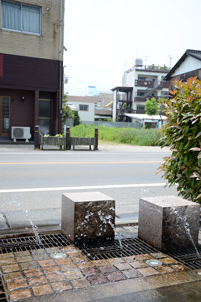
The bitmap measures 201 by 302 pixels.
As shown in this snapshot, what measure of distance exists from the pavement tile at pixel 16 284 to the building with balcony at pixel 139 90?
58.9 m

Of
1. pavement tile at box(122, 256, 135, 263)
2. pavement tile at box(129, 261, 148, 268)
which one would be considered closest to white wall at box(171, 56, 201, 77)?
pavement tile at box(122, 256, 135, 263)

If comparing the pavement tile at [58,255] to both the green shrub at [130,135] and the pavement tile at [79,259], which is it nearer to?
the pavement tile at [79,259]

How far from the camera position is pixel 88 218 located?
4.22 m

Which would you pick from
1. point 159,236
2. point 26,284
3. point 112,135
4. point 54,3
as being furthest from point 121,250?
point 112,135

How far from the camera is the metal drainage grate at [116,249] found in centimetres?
385

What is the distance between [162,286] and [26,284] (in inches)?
49.7

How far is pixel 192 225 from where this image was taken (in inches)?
166

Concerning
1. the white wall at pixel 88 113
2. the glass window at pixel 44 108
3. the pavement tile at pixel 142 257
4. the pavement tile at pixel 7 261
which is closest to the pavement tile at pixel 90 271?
the pavement tile at pixel 142 257

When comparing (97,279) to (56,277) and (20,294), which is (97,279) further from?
(20,294)

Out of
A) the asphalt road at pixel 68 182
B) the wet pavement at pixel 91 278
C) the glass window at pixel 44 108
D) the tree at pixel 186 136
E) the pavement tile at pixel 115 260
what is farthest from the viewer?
the glass window at pixel 44 108

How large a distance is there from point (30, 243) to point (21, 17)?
18.5 meters

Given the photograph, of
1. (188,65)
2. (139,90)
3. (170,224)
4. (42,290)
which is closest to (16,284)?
(42,290)

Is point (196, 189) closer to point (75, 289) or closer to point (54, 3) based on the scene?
point (75, 289)

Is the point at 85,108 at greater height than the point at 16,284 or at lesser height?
greater
